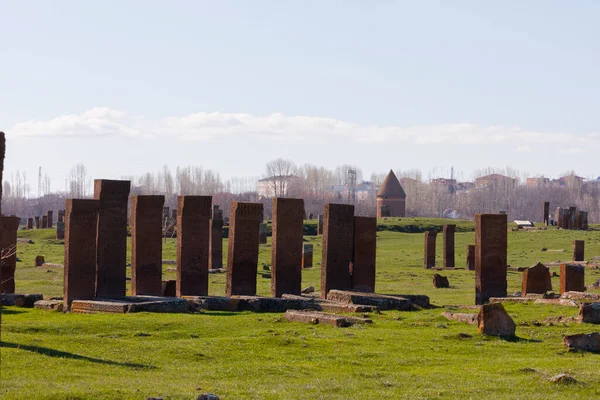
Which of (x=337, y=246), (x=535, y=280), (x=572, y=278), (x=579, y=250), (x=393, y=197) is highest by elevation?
(x=393, y=197)

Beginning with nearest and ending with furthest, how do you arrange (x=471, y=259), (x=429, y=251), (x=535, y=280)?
1. (x=535, y=280)
2. (x=471, y=259)
3. (x=429, y=251)

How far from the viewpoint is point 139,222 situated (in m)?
22.4

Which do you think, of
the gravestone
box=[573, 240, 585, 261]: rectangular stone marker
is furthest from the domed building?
the gravestone

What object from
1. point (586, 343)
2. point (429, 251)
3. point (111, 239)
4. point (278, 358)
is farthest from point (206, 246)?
point (429, 251)

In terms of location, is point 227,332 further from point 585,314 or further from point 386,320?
point 585,314

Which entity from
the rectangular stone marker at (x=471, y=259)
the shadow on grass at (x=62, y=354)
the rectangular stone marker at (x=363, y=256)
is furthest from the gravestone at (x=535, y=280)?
the shadow on grass at (x=62, y=354)

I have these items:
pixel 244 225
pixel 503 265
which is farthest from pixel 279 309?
pixel 503 265

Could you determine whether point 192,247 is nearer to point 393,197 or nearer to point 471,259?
point 471,259

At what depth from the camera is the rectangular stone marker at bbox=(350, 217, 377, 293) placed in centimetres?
2355

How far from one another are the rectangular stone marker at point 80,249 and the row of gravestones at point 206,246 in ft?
1.63

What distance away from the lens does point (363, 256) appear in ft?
77.5

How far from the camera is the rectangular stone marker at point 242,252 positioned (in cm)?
2278

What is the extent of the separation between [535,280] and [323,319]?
8.44 meters

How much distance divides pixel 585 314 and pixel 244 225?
28.0ft
